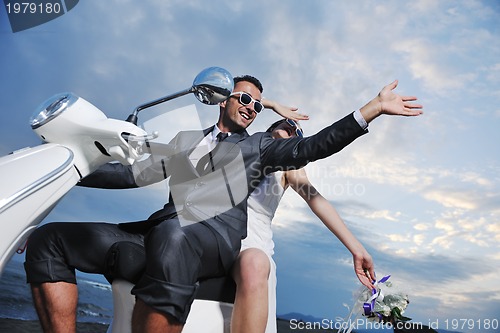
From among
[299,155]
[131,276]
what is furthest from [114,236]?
[299,155]

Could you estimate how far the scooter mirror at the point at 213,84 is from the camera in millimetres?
1238

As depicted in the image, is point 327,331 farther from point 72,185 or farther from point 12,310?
point 72,185

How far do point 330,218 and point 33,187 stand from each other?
4.53ft

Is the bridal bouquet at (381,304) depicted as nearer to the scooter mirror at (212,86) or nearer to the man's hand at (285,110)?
the man's hand at (285,110)

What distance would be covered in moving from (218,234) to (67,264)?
1.60 feet

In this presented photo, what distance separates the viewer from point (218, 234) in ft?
5.00

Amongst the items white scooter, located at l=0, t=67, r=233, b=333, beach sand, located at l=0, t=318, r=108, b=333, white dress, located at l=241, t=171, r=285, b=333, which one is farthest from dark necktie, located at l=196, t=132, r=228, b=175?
beach sand, located at l=0, t=318, r=108, b=333

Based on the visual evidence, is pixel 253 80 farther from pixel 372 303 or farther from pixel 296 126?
pixel 372 303

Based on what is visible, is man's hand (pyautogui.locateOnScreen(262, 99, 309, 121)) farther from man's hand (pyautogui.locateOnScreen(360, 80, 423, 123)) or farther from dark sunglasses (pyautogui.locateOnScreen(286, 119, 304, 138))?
man's hand (pyautogui.locateOnScreen(360, 80, 423, 123))

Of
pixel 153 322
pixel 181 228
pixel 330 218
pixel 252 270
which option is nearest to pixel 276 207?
pixel 330 218

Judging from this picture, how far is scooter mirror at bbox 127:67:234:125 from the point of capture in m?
1.24

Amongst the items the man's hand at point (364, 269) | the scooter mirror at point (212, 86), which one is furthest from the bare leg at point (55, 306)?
the man's hand at point (364, 269)

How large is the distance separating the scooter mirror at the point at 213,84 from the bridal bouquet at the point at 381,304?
1526mm

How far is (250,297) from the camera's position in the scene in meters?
1.47
